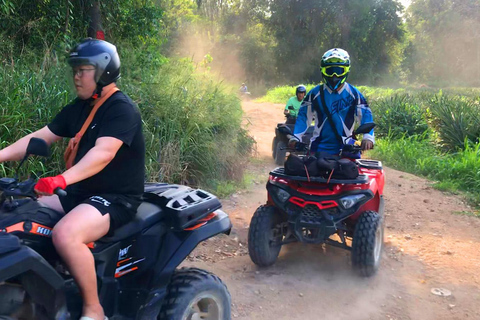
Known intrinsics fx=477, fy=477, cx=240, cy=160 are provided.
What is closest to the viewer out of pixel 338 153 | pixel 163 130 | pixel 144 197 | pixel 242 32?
pixel 144 197

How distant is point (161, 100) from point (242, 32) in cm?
4320

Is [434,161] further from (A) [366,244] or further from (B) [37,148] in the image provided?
(B) [37,148]

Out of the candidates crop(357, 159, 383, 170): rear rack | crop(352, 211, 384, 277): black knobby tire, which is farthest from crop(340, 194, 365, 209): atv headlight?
crop(357, 159, 383, 170): rear rack

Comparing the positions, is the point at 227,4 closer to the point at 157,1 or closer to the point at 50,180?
the point at 157,1

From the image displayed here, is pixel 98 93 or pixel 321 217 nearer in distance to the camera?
pixel 98 93

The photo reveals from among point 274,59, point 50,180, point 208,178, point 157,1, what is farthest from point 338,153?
point 274,59

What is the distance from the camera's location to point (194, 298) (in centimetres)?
279

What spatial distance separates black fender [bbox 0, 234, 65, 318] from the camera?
6.77 feet

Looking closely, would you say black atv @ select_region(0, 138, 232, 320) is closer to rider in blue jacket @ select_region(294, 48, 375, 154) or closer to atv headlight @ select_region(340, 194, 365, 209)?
atv headlight @ select_region(340, 194, 365, 209)

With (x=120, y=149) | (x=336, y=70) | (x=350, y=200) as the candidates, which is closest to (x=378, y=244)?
(x=350, y=200)

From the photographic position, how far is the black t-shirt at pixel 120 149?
2.58 meters

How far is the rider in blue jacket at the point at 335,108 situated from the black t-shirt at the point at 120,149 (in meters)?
2.64

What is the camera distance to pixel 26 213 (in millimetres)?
2326

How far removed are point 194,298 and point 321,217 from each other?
2.01 metres
